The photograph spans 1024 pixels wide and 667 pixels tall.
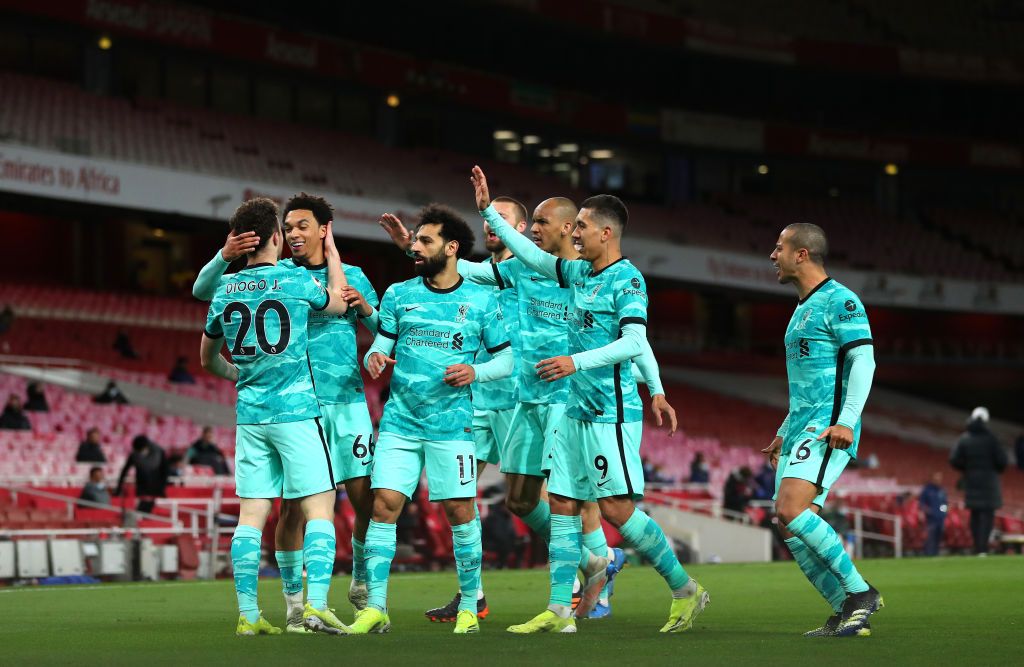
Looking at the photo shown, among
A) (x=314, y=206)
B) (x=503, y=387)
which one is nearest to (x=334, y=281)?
(x=314, y=206)

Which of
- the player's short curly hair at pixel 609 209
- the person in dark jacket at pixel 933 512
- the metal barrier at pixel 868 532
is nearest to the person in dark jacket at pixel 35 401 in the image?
the metal barrier at pixel 868 532

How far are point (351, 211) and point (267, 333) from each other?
90.5 ft

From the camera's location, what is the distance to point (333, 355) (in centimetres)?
810

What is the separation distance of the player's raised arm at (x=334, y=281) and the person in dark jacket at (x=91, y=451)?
11.9 metres

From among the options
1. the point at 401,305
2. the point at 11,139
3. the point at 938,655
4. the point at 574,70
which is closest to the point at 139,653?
the point at 401,305

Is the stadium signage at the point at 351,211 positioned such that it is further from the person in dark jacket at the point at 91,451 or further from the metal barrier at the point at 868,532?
the metal barrier at the point at 868,532

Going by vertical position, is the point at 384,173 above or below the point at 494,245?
above

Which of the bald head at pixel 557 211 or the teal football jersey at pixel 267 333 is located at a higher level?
the bald head at pixel 557 211

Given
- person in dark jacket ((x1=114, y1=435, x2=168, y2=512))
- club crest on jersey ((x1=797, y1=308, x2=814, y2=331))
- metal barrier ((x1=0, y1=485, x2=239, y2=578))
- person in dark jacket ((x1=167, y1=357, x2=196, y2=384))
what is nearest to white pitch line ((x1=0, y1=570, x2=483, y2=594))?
metal barrier ((x1=0, y1=485, x2=239, y2=578))

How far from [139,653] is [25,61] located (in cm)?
3113

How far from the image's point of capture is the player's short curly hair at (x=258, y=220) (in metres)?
7.29

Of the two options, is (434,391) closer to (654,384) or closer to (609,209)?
(654,384)

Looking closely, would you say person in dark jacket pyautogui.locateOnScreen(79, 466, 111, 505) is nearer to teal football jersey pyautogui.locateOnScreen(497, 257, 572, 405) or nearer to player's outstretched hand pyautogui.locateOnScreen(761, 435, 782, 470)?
teal football jersey pyautogui.locateOnScreen(497, 257, 572, 405)

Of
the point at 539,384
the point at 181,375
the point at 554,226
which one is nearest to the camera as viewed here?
the point at 554,226
